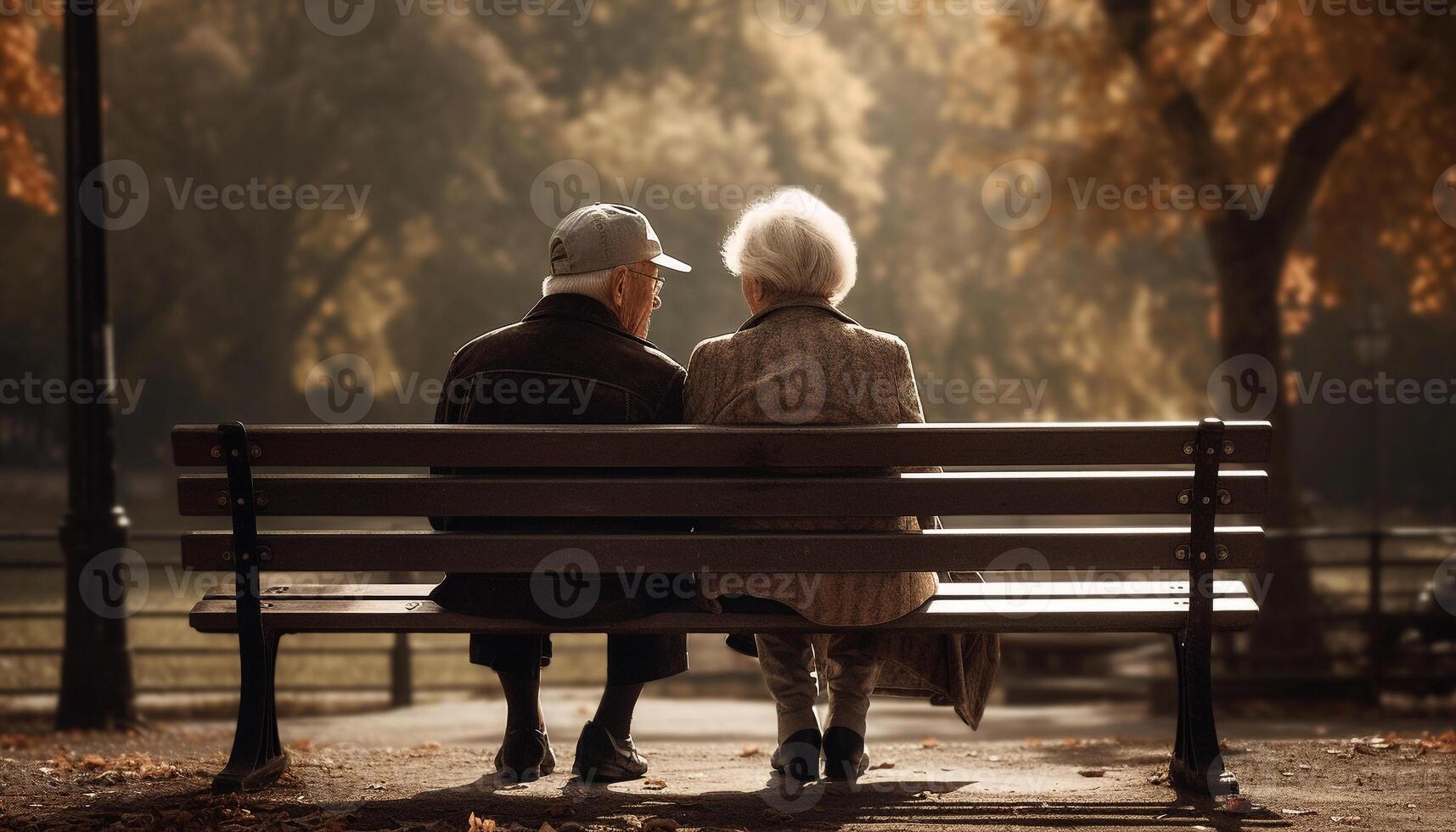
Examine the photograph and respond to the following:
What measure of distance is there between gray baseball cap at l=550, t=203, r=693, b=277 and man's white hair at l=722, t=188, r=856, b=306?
23 cm

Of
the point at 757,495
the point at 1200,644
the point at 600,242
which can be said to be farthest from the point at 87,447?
the point at 1200,644

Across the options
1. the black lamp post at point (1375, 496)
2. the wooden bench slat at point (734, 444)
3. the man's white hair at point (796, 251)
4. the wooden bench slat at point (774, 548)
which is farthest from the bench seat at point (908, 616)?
the black lamp post at point (1375, 496)

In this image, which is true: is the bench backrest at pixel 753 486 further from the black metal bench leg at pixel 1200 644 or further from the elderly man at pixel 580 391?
the elderly man at pixel 580 391

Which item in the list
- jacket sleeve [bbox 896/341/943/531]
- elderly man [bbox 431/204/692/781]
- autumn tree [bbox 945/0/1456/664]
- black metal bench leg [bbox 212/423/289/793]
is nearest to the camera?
black metal bench leg [bbox 212/423/289/793]

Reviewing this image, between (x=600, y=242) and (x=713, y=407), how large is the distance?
0.63 meters

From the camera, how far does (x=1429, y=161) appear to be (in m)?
11.5

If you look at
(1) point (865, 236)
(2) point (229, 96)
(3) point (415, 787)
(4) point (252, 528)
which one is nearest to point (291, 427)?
(4) point (252, 528)

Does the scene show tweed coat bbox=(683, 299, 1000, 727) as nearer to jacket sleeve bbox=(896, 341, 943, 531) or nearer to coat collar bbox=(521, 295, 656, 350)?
jacket sleeve bbox=(896, 341, 943, 531)

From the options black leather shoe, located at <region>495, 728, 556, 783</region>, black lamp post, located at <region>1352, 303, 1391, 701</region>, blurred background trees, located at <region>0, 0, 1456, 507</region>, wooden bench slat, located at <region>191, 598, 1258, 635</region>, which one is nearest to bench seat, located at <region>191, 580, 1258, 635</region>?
wooden bench slat, located at <region>191, 598, 1258, 635</region>

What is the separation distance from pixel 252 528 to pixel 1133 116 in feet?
34.1

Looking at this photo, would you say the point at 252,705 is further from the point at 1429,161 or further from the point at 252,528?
the point at 1429,161

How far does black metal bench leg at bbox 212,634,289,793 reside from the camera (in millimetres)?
4008

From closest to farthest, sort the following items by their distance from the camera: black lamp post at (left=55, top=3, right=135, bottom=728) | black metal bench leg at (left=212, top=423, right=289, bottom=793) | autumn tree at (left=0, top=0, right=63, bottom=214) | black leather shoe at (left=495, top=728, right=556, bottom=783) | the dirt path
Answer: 1. the dirt path
2. black metal bench leg at (left=212, top=423, right=289, bottom=793)
3. black leather shoe at (left=495, top=728, right=556, bottom=783)
4. black lamp post at (left=55, top=3, right=135, bottom=728)
5. autumn tree at (left=0, top=0, right=63, bottom=214)

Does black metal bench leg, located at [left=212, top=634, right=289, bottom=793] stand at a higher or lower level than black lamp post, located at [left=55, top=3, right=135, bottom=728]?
lower
